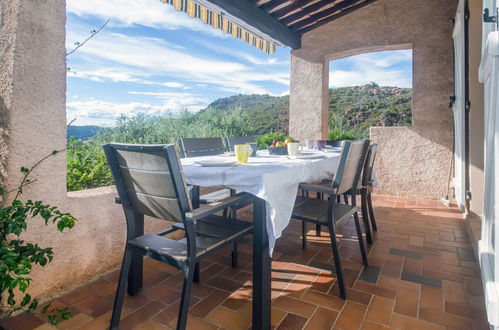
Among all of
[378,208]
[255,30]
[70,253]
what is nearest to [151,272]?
[70,253]

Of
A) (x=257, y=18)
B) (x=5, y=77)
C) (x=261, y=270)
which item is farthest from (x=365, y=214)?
(x=257, y=18)

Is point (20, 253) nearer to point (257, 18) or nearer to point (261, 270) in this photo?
point (261, 270)

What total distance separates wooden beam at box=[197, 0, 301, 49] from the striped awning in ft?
0.28

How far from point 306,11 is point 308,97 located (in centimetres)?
137

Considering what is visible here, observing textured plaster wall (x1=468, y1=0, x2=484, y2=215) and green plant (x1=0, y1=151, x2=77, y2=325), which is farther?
textured plaster wall (x1=468, y1=0, x2=484, y2=215)

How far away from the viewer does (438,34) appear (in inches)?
163

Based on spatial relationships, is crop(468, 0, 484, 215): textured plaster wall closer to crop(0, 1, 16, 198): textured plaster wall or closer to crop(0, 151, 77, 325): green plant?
crop(0, 151, 77, 325): green plant

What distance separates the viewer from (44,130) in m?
1.62

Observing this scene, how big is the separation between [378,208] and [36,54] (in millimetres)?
3778

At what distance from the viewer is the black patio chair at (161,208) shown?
3.90ft

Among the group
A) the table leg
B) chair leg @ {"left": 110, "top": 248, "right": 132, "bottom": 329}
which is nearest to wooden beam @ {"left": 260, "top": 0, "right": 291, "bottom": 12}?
the table leg

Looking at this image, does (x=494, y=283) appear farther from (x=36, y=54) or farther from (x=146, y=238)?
(x=36, y=54)

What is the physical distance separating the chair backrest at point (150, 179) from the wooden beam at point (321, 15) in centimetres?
454

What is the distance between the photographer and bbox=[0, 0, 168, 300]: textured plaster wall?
1.48 meters
